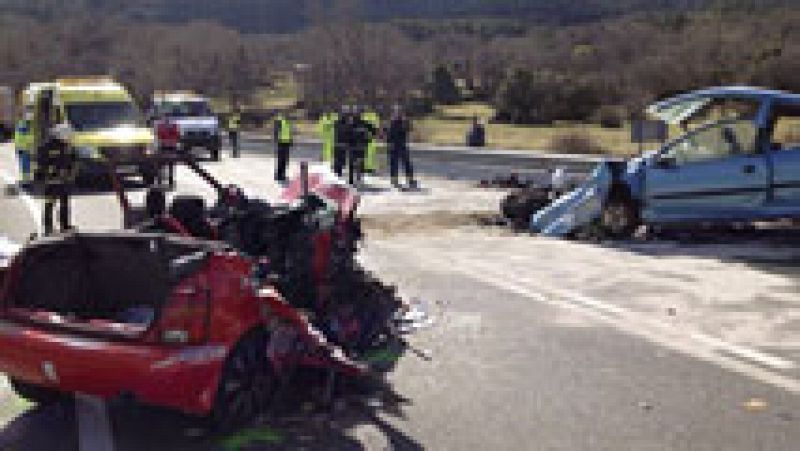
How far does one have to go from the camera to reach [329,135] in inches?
921

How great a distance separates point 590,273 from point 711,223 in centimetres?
284

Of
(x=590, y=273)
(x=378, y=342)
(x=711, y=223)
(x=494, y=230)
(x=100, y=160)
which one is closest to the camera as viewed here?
(x=100, y=160)

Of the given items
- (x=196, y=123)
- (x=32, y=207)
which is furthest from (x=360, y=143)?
(x=196, y=123)

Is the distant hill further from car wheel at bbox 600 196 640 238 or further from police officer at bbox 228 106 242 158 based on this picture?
car wheel at bbox 600 196 640 238

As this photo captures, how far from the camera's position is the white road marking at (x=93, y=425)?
590cm

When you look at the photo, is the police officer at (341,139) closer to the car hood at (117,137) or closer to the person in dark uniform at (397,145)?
the person in dark uniform at (397,145)

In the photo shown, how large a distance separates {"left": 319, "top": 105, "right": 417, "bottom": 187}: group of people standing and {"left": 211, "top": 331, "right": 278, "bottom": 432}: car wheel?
52.6 feet

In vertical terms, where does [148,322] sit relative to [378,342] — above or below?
above

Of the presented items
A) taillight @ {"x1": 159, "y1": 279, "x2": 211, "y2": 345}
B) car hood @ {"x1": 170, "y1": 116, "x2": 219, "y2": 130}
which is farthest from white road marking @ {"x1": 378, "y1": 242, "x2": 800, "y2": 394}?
car hood @ {"x1": 170, "y1": 116, "x2": 219, "y2": 130}

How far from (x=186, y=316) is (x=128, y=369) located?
39 centimetres

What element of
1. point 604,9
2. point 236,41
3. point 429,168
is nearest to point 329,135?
point 429,168

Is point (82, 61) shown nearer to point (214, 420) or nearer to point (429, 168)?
point (429, 168)

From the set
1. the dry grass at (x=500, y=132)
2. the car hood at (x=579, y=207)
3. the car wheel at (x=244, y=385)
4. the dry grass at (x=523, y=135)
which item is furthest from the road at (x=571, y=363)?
the dry grass at (x=523, y=135)

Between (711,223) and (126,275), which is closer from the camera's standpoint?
(126,275)
